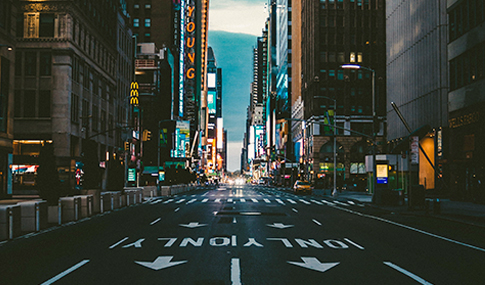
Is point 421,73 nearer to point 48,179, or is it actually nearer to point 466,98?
point 466,98

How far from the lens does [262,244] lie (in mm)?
15586

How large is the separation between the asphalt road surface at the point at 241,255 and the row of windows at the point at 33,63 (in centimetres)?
3846

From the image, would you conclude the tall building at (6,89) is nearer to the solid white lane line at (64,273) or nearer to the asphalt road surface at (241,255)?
the asphalt road surface at (241,255)

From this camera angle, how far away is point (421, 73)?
2288 inches

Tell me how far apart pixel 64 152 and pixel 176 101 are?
3469 inches

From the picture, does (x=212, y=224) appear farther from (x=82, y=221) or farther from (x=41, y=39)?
(x=41, y=39)

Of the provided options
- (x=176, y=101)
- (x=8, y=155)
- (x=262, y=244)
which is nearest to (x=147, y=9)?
(x=176, y=101)

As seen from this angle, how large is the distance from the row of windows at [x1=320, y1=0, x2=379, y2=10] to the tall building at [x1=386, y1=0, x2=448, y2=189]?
37.2 meters

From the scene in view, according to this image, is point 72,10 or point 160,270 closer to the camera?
point 160,270

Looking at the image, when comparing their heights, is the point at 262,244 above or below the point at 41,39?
below

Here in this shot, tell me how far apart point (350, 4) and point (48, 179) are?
96420mm

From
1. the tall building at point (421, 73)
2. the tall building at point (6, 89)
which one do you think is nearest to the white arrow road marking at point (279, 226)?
the tall building at point (421, 73)

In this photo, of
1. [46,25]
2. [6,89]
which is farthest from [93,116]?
[6,89]

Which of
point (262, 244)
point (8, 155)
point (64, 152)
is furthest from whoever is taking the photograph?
point (64, 152)
